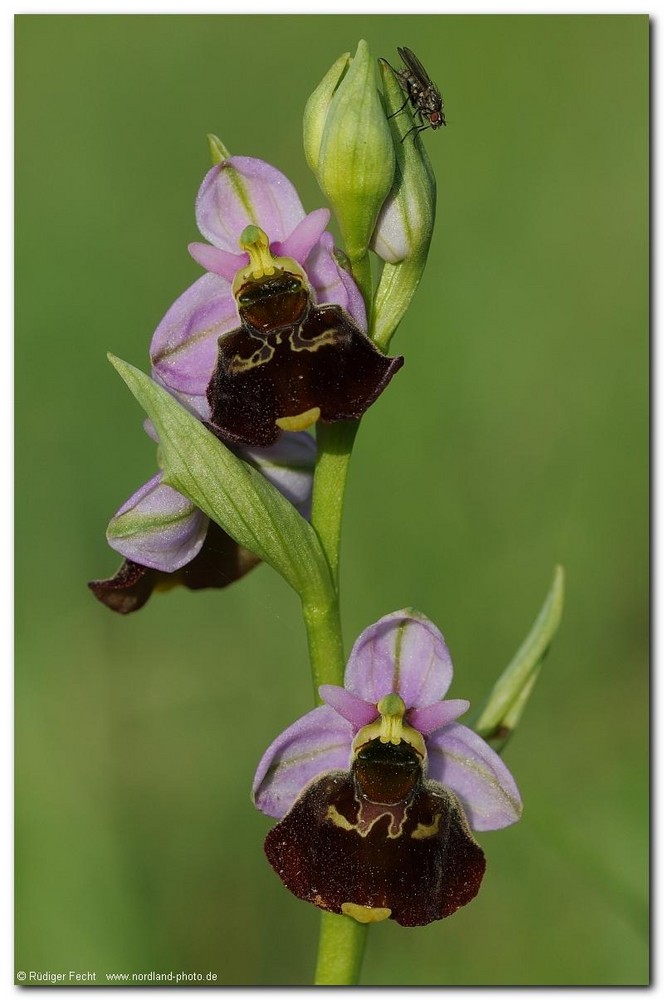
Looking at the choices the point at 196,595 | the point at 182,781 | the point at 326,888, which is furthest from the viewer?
the point at 196,595

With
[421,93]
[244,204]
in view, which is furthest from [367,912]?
[421,93]

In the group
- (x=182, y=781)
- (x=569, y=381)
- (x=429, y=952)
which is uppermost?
(x=569, y=381)

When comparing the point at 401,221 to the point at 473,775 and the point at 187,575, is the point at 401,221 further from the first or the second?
the point at 473,775

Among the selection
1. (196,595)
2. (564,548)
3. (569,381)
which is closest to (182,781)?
(196,595)

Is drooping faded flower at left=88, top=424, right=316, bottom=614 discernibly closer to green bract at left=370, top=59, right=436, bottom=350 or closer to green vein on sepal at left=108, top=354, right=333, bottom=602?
green vein on sepal at left=108, top=354, right=333, bottom=602

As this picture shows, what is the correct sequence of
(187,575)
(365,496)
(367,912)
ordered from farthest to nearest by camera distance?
(365,496), (187,575), (367,912)

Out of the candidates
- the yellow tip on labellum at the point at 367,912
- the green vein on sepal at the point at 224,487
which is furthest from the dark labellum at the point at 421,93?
the yellow tip on labellum at the point at 367,912

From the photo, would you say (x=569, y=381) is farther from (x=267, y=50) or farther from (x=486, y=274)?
(x=267, y=50)
